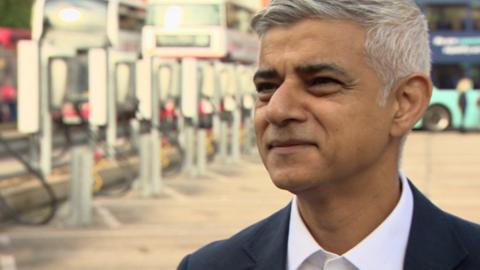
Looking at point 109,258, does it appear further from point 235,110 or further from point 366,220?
point 235,110

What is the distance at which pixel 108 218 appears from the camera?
12.2m

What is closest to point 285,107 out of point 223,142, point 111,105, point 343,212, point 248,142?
point 343,212

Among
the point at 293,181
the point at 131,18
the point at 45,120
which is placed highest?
the point at 293,181

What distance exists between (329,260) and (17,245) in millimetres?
8741

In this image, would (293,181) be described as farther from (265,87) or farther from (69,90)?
(69,90)

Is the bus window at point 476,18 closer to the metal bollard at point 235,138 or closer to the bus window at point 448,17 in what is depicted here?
the bus window at point 448,17

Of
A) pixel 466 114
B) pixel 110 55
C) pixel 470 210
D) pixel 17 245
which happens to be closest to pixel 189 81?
pixel 110 55

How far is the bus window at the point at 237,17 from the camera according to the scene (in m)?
31.0

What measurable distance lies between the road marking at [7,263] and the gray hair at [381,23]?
24.2 feet

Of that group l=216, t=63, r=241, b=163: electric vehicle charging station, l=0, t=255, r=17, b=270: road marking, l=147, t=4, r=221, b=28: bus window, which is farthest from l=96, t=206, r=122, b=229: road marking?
l=147, t=4, r=221, b=28: bus window

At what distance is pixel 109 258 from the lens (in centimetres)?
957

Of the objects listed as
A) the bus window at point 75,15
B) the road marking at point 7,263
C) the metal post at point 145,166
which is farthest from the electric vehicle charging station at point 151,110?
the road marking at point 7,263

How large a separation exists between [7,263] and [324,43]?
7751mm

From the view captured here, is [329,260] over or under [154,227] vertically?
over
